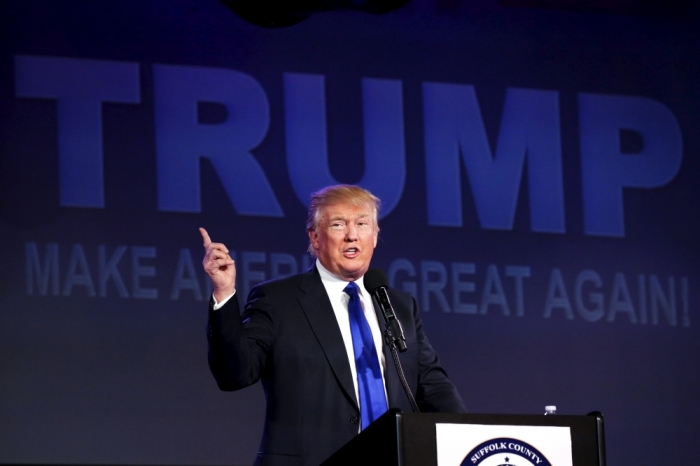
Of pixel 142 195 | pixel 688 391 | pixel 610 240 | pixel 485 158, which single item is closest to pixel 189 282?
pixel 142 195

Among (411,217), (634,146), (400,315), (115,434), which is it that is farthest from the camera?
(634,146)

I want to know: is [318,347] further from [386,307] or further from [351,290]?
[386,307]

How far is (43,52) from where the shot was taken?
4.65 meters

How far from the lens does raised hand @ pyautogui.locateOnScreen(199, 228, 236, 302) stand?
261 centimetres

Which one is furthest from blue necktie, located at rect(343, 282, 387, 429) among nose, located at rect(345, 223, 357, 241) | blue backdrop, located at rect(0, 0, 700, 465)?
blue backdrop, located at rect(0, 0, 700, 465)

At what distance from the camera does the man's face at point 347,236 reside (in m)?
3.07

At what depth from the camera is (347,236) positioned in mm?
3066

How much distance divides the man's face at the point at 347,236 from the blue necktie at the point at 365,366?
80mm

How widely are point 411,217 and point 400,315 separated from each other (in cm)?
186

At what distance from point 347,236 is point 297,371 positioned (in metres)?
0.44

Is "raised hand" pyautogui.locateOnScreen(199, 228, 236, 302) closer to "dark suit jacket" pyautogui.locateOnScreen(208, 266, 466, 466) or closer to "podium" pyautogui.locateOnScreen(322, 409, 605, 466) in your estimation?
"dark suit jacket" pyautogui.locateOnScreen(208, 266, 466, 466)

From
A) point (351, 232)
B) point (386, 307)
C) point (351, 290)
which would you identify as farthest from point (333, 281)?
point (386, 307)

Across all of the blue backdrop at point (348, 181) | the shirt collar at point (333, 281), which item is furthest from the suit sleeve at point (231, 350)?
the blue backdrop at point (348, 181)

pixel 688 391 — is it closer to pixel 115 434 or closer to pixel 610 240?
pixel 610 240
